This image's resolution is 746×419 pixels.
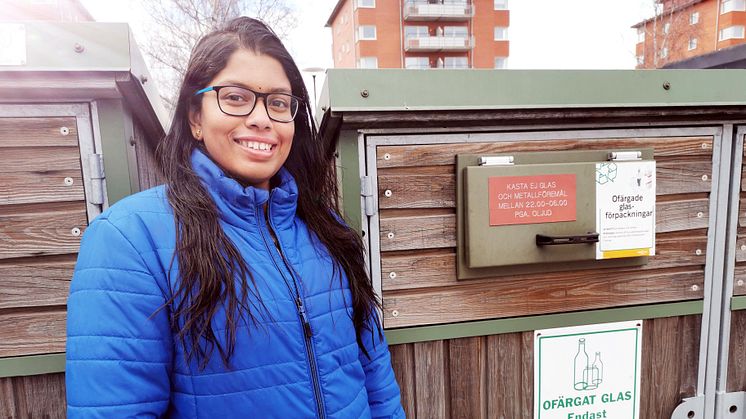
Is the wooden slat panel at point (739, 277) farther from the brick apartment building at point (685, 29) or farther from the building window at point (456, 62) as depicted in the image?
the building window at point (456, 62)

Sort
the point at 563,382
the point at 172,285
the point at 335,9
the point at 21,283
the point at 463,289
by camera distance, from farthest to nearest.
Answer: the point at 335,9, the point at 563,382, the point at 463,289, the point at 21,283, the point at 172,285

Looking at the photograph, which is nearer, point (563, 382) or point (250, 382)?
point (250, 382)

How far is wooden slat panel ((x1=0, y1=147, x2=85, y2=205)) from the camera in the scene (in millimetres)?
1348

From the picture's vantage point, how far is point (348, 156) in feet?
5.04

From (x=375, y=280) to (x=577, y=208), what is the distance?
831mm

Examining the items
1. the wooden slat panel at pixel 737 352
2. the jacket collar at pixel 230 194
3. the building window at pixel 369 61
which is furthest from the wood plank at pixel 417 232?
the building window at pixel 369 61

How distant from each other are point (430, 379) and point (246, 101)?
128 centimetres

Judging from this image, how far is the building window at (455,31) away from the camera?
2708 centimetres

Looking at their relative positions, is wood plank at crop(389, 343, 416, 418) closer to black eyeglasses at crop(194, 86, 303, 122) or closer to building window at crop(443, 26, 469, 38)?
black eyeglasses at crop(194, 86, 303, 122)

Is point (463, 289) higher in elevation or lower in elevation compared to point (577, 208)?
lower

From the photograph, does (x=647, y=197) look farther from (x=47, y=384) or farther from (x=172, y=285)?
(x=47, y=384)

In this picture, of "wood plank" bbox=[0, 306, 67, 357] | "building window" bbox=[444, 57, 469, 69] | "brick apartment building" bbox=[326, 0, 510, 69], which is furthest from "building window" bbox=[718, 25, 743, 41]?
"wood plank" bbox=[0, 306, 67, 357]

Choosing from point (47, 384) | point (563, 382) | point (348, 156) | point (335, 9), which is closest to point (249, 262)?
point (348, 156)

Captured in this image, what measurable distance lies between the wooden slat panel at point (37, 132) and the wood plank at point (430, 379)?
4.71 feet
